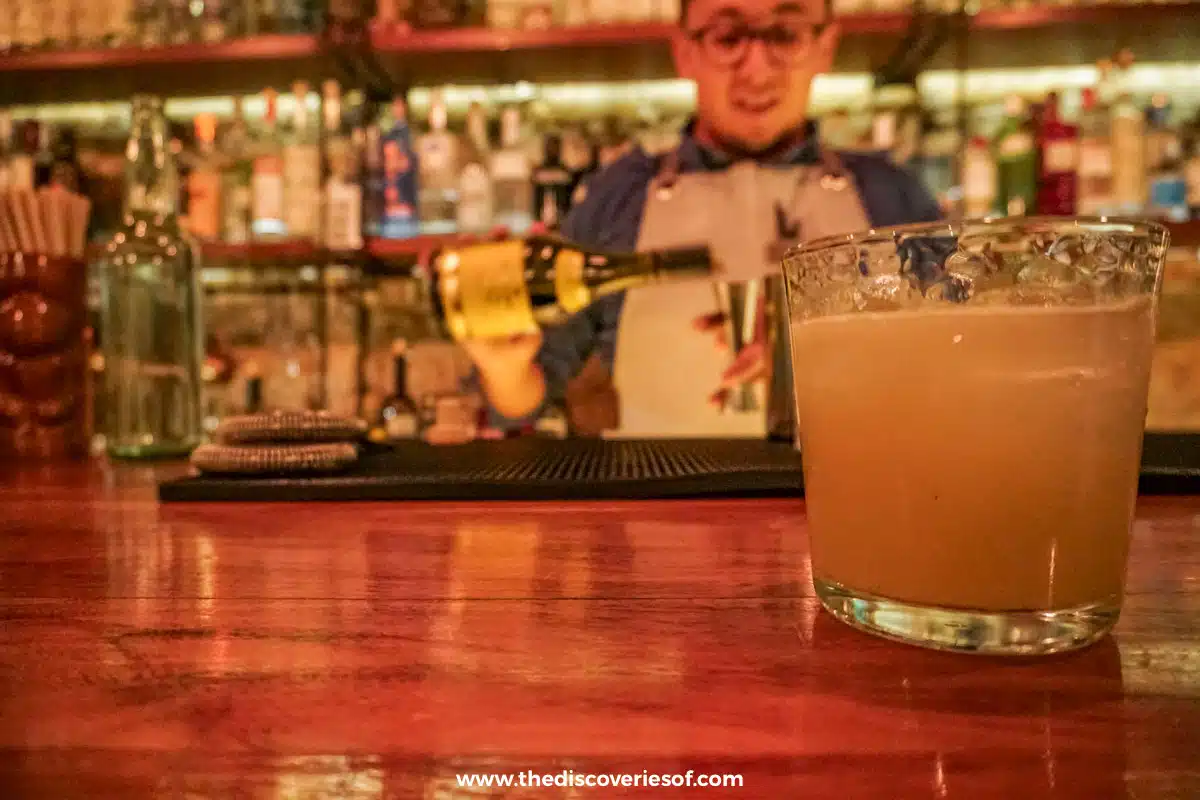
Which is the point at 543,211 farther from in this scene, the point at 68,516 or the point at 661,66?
the point at 68,516

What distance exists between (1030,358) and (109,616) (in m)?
0.32

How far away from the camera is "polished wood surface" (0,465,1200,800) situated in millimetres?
167

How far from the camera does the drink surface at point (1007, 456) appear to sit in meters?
0.24

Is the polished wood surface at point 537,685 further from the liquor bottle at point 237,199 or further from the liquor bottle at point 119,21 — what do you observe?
the liquor bottle at point 119,21

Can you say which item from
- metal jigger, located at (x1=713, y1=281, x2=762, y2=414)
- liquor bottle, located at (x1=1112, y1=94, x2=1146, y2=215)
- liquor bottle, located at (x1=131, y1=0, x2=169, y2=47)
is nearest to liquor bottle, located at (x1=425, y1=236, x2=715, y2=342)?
metal jigger, located at (x1=713, y1=281, x2=762, y2=414)

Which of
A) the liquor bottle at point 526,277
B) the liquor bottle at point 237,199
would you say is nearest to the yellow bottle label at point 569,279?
the liquor bottle at point 526,277

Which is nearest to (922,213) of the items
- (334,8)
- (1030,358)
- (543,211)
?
(543,211)

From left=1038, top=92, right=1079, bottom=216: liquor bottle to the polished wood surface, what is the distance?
140 centimetres

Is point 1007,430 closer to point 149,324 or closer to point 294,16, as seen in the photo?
point 149,324

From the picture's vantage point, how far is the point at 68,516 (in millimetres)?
498

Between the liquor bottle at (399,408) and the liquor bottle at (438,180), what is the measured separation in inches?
10.5

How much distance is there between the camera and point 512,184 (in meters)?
1.65

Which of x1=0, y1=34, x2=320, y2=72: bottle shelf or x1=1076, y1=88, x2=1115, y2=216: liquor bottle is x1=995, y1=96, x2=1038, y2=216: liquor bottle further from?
x1=0, y1=34, x2=320, y2=72: bottle shelf

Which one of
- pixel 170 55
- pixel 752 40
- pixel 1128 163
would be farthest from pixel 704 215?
pixel 170 55
